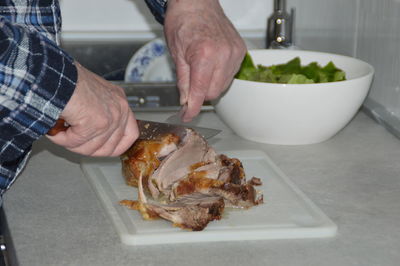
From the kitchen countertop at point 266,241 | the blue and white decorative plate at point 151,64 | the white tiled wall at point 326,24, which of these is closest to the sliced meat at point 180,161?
the kitchen countertop at point 266,241

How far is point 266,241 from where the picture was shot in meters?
1.22

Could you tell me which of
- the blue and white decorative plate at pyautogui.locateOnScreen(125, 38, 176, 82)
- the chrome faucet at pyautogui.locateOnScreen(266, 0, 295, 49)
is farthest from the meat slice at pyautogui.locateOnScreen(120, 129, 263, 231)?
the blue and white decorative plate at pyautogui.locateOnScreen(125, 38, 176, 82)

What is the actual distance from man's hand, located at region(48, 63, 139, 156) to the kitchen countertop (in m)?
0.14

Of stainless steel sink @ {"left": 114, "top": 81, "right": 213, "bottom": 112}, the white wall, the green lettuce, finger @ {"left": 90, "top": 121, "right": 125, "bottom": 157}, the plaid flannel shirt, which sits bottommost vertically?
stainless steel sink @ {"left": 114, "top": 81, "right": 213, "bottom": 112}

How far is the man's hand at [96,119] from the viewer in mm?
1163

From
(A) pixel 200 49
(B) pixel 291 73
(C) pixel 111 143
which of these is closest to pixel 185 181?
(C) pixel 111 143

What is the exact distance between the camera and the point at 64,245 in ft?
3.95

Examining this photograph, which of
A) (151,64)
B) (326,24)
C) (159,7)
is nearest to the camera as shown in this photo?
(159,7)

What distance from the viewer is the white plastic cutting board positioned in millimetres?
1220

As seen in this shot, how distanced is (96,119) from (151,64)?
1.26 m

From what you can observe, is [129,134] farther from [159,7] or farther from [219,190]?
[159,7]

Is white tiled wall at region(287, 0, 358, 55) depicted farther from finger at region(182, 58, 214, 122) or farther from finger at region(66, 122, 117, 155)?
finger at region(66, 122, 117, 155)

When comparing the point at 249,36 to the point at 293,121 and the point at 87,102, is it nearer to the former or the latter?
the point at 293,121

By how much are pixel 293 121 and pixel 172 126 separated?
0.85 ft
